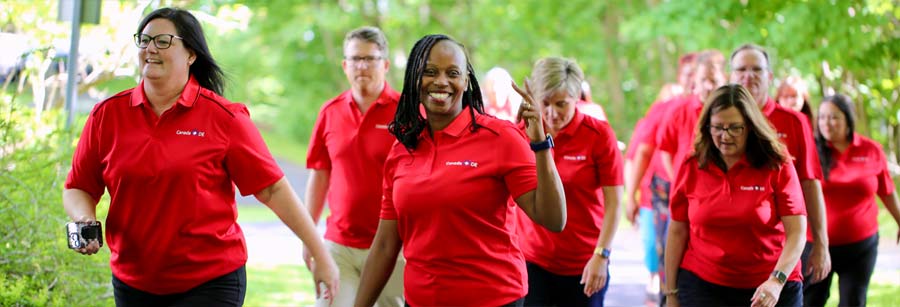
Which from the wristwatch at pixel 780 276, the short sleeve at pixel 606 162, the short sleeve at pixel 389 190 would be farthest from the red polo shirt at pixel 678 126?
the short sleeve at pixel 389 190

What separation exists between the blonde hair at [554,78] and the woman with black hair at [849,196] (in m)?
2.83

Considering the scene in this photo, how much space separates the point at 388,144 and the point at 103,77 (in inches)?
215

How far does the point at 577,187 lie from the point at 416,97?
5.98 ft

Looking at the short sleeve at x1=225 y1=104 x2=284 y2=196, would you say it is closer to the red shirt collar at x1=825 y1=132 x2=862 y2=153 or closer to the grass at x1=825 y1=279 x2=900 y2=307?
the red shirt collar at x1=825 y1=132 x2=862 y2=153

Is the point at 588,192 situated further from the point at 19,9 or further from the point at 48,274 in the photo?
the point at 19,9

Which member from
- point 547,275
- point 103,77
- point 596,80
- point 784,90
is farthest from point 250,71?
point 547,275

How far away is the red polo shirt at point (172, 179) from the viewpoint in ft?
14.5

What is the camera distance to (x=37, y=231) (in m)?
7.19

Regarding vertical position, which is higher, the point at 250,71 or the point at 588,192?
the point at 588,192

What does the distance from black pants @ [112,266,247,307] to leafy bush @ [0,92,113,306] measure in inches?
90.0

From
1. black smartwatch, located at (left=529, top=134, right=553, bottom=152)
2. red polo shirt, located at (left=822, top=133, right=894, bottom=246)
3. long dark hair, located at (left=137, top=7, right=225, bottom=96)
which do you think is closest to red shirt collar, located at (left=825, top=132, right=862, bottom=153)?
red polo shirt, located at (left=822, top=133, right=894, bottom=246)

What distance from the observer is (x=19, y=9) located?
32.1ft

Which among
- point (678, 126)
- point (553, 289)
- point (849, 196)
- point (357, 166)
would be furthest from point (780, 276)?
point (849, 196)

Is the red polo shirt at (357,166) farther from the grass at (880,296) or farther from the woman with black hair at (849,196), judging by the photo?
the grass at (880,296)
